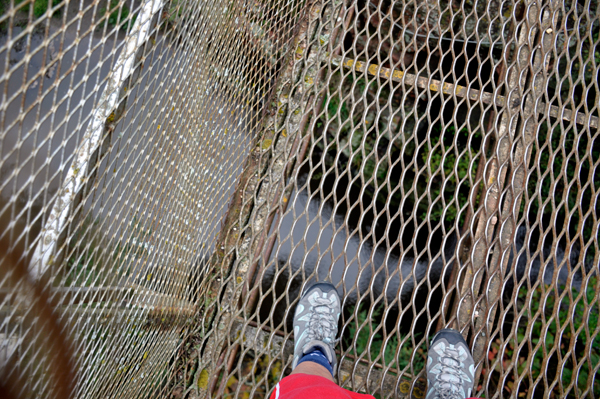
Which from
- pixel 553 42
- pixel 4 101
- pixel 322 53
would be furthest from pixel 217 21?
pixel 553 42

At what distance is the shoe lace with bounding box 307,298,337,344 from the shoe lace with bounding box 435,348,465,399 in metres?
0.61

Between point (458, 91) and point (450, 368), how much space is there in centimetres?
161

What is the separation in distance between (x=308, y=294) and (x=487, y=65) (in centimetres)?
259

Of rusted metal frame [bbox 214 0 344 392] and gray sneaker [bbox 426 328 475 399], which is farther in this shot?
rusted metal frame [bbox 214 0 344 392]

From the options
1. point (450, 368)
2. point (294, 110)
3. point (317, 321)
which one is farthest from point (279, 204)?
point (450, 368)

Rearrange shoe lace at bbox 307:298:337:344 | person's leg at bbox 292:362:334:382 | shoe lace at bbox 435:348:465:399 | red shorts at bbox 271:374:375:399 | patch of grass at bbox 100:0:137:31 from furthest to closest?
shoe lace at bbox 307:298:337:344
shoe lace at bbox 435:348:465:399
person's leg at bbox 292:362:334:382
red shorts at bbox 271:374:375:399
patch of grass at bbox 100:0:137:31

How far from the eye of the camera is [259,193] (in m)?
2.12

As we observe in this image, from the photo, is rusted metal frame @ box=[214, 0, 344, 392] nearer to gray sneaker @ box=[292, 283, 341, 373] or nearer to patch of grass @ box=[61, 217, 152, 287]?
gray sneaker @ box=[292, 283, 341, 373]

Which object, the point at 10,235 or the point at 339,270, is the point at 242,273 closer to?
the point at 10,235

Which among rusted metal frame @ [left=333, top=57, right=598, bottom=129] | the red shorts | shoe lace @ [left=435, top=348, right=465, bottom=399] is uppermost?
rusted metal frame @ [left=333, top=57, right=598, bottom=129]

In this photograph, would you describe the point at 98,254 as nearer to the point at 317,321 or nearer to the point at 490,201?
the point at 317,321

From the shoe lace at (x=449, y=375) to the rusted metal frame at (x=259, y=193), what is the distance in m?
1.17

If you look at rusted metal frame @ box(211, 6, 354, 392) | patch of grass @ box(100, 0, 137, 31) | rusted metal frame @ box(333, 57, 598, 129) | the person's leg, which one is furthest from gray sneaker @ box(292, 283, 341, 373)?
patch of grass @ box(100, 0, 137, 31)

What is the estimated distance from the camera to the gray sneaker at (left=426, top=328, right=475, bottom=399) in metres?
1.84
